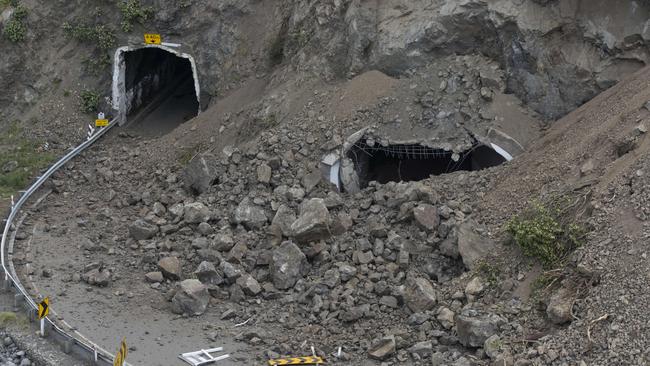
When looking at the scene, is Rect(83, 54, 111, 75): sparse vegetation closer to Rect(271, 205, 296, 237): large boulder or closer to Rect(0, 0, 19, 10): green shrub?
Rect(0, 0, 19, 10): green shrub

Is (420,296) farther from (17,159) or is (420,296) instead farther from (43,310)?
(17,159)

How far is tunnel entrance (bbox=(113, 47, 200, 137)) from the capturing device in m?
25.7

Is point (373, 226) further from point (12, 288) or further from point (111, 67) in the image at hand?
point (111, 67)

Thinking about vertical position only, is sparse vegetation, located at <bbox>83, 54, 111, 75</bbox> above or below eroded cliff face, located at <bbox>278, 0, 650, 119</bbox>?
above

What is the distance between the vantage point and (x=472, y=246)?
17.2 metres

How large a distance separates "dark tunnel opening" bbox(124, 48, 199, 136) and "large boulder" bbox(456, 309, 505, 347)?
1237cm

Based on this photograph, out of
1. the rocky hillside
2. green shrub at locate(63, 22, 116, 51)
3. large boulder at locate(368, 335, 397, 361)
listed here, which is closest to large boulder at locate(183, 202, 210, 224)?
the rocky hillside

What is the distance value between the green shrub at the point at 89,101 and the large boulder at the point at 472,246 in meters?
12.2

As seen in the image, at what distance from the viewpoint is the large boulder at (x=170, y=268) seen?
18562 mm

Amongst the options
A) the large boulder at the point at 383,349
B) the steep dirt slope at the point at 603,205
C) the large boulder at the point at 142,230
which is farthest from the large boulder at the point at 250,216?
the steep dirt slope at the point at 603,205

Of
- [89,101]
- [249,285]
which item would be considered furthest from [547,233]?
[89,101]

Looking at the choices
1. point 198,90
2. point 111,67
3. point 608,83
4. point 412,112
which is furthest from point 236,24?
point 608,83

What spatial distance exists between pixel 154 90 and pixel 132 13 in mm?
3051

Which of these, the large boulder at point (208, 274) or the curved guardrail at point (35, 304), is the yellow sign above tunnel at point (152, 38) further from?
the large boulder at point (208, 274)
